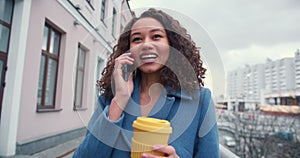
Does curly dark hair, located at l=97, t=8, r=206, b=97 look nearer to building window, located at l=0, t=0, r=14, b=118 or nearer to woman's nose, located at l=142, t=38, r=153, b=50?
woman's nose, located at l=142, t=38, r=153, b=50

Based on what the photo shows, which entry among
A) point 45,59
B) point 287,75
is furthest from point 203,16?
point 287,75

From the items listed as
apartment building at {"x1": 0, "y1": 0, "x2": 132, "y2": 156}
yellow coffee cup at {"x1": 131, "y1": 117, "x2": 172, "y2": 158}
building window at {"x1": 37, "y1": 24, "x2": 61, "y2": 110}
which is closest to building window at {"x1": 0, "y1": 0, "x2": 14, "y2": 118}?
apartment building at {"x1": 0, "y1": 0, "x2": 132, "y2": 156}

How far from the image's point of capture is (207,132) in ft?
1.30

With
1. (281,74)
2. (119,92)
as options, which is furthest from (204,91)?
(281,74)

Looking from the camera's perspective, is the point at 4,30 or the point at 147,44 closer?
the point at 147,44

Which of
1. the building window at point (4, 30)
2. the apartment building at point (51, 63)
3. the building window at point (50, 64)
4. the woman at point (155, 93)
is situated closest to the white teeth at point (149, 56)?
the woman at point (155, 93)

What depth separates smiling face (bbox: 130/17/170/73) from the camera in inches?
12.6

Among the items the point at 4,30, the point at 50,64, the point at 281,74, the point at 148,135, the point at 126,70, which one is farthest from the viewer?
the point at 281,74

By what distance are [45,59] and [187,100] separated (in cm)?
67

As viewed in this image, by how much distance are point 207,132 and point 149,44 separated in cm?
23

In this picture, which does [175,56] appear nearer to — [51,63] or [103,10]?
[103,10]

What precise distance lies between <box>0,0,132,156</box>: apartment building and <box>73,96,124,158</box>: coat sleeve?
0.15ft

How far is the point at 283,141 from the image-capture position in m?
10.5

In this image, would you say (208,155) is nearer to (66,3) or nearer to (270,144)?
(66,3)
